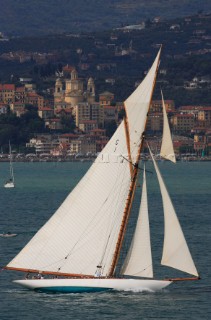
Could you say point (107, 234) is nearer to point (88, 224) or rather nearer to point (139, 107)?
point (88, 224)

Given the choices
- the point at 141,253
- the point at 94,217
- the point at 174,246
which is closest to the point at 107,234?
the point at 94,217

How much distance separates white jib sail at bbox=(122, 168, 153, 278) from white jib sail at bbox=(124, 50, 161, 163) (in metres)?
1.30

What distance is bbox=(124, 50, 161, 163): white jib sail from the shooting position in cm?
3781

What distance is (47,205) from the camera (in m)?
83.4

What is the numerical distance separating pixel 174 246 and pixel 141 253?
86cm

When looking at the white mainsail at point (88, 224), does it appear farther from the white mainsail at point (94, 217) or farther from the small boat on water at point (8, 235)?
the small boat on water at point (8, 235)

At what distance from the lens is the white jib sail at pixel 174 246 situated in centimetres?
3772

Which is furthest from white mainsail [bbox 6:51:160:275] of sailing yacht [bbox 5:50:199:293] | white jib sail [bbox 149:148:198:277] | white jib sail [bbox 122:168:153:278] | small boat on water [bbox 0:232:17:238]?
small boat on water [bbox 0:232:17:238]

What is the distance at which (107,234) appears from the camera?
1526 inches

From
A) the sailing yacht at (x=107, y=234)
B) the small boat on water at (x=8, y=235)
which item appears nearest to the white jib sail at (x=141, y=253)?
the sailing yacht at (x=107, y=234)

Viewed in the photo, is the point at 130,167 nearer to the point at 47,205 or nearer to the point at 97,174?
the point at 97,174

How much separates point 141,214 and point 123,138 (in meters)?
1.86

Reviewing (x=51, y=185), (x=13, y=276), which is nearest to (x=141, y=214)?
(x=13, y=276)

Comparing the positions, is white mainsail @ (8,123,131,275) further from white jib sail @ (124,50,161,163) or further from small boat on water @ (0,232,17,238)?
small boat on water @ (0,232,17,238)
